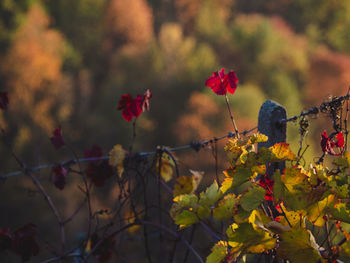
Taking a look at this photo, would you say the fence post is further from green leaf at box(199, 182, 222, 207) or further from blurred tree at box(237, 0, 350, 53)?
blurred tree at box(237, 0, 350, 53)

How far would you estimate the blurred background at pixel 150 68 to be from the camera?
1168 centimetres

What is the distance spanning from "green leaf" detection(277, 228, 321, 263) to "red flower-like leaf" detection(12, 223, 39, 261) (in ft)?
2.26

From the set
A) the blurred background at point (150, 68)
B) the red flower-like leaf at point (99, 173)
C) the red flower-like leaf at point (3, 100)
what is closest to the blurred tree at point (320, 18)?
the blurred background at point (150, 68)

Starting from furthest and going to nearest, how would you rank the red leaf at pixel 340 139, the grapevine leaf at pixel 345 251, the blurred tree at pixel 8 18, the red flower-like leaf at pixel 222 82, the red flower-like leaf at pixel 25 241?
1. the blurred tree at pixel 8 18
2. the red flower-like leaf at pixel 25 241
3. the red flower-like leaf at pixel 222 82
4. the red leaf at pixel 340 139
5. the grapevine leaf at pixel 345 251

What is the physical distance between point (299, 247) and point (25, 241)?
2.40ft

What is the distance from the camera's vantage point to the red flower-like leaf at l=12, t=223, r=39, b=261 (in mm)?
926

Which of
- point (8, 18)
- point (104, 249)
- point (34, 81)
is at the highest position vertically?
point (8, 18)

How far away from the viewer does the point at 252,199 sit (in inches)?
20.5

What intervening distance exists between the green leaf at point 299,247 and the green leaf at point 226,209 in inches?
3.4

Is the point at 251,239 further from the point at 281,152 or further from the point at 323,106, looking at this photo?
the point at 323,106

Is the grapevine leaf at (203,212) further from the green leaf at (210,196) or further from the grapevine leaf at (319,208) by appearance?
the grapevine leaf at (319,208)

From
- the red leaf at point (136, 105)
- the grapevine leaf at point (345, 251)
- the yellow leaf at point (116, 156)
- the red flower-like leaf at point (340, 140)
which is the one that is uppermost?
the red leaf at point (136, 105)

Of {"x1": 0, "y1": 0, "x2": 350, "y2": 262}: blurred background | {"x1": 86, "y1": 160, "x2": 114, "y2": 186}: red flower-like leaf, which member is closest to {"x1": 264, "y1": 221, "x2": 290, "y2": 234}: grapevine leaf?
{"x1": 86, "y1": 160, "x2": 114, "y2": 186}: red flower-like leaf

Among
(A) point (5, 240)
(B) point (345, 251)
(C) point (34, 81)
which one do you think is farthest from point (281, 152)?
(C) point (34, 81)
